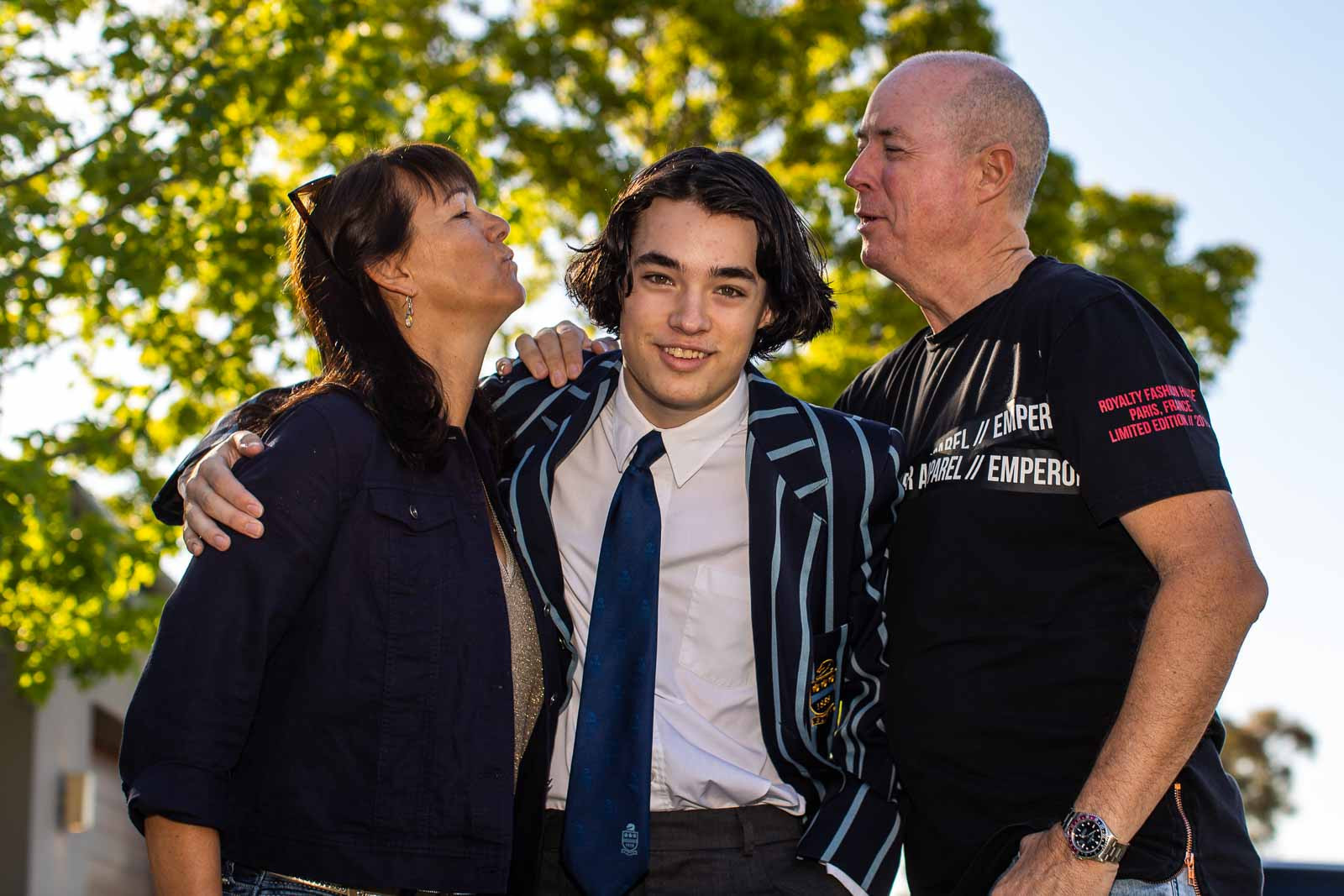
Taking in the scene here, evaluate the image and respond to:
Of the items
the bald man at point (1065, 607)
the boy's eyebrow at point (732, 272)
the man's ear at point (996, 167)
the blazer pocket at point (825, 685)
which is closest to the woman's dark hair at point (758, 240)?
the boy's eyebrow at point (732, 272)

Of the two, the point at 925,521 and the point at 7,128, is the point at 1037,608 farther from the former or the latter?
the point at 7,128

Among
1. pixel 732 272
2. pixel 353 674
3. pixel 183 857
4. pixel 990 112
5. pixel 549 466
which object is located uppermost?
pixel 990 112

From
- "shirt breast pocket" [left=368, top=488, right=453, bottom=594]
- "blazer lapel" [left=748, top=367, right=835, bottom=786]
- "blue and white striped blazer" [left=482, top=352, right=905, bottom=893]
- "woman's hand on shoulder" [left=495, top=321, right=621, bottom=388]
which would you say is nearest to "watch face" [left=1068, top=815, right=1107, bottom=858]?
"blue and white striped blazer" [left=482, top=352, right=905, bottom=893]

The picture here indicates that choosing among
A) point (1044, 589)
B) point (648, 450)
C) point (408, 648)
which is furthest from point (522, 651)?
point (1044, 589)

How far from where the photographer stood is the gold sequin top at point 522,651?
3336mm

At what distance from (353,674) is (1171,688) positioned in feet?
5.45

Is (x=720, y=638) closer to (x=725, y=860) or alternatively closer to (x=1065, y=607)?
(x=725, y=860)

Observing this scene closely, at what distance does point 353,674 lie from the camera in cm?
297

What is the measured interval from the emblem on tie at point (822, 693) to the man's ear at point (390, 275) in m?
1.39

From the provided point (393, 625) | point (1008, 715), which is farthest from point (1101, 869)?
point (393, 625)

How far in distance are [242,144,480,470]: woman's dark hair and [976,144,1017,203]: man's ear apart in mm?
1422

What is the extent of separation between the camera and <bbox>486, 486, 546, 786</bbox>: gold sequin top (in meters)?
3.34

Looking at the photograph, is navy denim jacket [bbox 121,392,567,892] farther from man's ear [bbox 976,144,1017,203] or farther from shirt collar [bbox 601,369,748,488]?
man's ear [bbox 976,144,1017,203]

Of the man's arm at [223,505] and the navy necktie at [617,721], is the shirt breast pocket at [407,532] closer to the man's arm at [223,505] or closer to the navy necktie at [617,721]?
the man's arm at [223,505]
